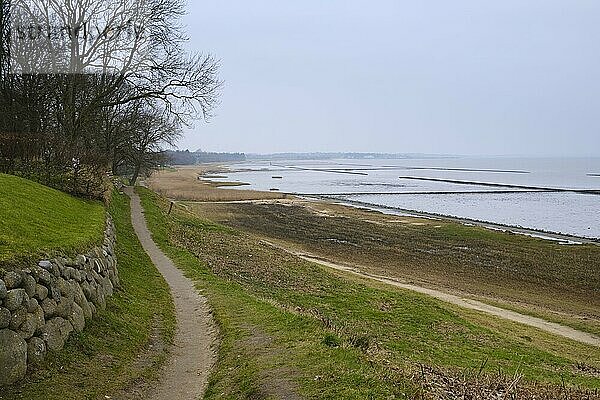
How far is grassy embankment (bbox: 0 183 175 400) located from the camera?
7.14 metres

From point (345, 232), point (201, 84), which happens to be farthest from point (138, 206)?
point (345, 232)

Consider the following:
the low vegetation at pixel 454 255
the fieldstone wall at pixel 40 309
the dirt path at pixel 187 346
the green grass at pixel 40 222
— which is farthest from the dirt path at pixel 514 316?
the fieldstone wall at pixel 40 309

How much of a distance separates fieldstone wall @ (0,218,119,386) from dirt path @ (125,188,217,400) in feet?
Answer: 5.18

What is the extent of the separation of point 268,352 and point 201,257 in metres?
13.0

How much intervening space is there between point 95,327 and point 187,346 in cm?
163

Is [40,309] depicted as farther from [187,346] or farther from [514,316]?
[514,316]

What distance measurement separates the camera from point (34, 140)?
20453 mm

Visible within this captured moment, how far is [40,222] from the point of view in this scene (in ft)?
36.1

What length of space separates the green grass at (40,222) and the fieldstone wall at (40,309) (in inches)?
14.1

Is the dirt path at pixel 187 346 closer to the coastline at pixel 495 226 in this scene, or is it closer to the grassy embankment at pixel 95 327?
the grassy embankment at pixel 95 327

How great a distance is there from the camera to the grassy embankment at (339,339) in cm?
708

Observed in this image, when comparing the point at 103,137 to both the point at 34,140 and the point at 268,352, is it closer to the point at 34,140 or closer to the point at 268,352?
the point at 34,140

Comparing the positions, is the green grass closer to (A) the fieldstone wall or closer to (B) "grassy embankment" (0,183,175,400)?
(B) "grassy embankment" (0,183,175,400)

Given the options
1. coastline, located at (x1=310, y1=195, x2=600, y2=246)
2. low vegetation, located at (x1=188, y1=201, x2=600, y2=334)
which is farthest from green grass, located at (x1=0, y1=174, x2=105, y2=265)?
coastline, located at (x1=310, y1=195, x2=600, y2=246)
